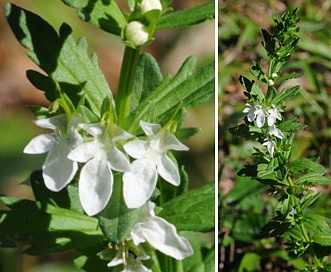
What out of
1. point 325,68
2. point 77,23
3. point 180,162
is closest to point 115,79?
point 77,23

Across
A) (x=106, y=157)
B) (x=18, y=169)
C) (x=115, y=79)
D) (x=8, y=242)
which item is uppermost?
(x=115, y=79)

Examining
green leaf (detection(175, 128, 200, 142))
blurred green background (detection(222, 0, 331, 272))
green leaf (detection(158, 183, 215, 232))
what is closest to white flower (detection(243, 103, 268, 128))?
green leaf (detection(175, 128, 200, 142))

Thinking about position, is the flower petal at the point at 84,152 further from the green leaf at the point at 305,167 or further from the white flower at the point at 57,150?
the green leaf at the point at 305,167

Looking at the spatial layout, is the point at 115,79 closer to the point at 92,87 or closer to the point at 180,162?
the point at 180,162

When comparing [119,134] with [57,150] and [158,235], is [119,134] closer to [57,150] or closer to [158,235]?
[57,150]

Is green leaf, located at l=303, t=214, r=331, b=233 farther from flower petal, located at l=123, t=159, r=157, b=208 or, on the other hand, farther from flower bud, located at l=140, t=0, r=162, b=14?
flower bud, located at l=140, t=0, r=162, b=14
